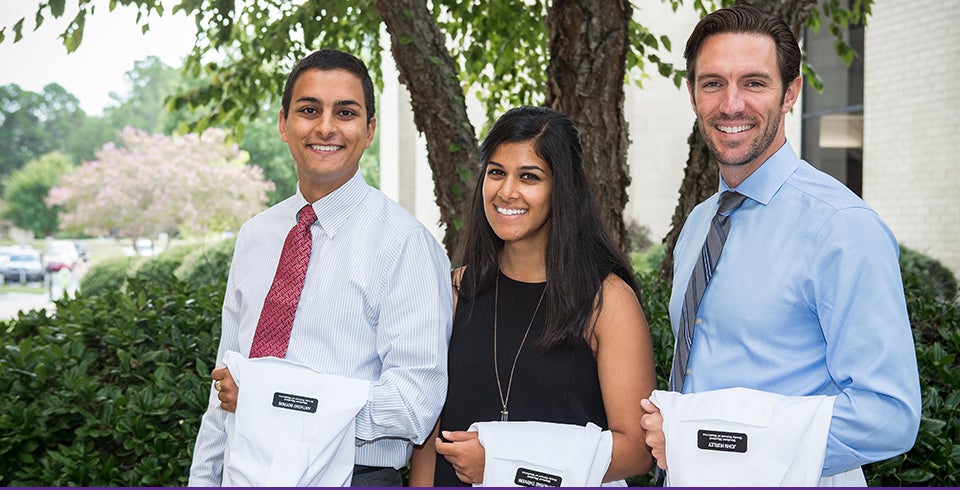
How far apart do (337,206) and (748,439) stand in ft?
4.06

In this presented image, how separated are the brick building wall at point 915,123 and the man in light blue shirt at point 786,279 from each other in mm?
10819

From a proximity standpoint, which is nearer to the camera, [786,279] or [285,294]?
[786,279]

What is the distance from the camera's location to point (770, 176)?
2018 mm

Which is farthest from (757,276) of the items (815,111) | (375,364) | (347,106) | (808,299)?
(815,111)

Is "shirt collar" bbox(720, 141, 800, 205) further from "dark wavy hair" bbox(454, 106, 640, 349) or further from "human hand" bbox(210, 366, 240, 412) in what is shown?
"human hand" bbox(210, 366, 240, 412)

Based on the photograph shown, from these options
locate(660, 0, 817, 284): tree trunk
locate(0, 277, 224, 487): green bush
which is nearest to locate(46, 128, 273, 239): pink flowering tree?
locate(0, 277, 224, 487): green bush

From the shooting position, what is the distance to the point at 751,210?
2.06 metres

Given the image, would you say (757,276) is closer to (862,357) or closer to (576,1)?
(862,357)

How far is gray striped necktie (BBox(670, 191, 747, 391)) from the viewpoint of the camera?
2074 millimetres

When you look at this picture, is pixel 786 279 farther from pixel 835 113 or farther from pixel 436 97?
pixel 835 113

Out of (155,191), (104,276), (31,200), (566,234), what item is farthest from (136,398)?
(31,200)

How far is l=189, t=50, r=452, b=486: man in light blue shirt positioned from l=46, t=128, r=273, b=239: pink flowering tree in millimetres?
25763

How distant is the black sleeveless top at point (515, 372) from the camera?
2285 millimetres

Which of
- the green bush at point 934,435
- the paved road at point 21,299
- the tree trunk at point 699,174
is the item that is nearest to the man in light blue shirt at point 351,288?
the green bush at point 934,435
